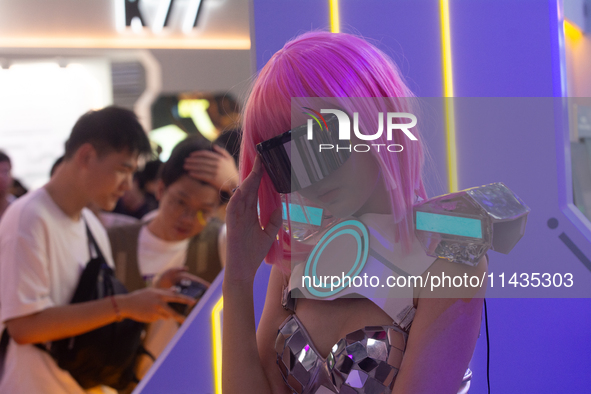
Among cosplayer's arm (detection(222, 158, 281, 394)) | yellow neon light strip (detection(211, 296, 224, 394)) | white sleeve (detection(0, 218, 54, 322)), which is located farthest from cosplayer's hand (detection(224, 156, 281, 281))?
white sleeve (detection(0, 218, 54, 322))

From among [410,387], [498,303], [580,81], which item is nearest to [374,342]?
[410,387]

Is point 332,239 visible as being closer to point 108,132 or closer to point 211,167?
point 211,167

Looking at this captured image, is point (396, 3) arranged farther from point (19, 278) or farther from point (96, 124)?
point (19, 278)

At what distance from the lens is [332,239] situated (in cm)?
91

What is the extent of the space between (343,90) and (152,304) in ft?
4.25

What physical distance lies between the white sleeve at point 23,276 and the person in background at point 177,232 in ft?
0.84

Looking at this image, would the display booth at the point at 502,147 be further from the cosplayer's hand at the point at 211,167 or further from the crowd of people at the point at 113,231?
the cosplayer's hand at the point at 211,167

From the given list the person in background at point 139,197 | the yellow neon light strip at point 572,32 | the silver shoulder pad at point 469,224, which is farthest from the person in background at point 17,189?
the yellow neon light strip at point 572,32

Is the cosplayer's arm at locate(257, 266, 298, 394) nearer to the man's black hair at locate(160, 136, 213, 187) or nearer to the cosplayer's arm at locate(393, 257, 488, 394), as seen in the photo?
the cosplayer's arm at locate(393, 257, 488, 394)

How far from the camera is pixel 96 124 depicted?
5.74 ft

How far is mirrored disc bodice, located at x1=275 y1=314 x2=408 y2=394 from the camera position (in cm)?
76

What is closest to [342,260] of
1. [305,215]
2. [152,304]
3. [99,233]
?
[305,215]

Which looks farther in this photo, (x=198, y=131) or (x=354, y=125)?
(x=198, y=131)

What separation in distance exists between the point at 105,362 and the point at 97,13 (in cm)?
135
